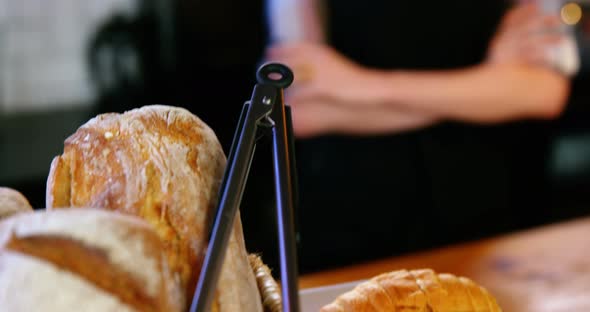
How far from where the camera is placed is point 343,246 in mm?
1943

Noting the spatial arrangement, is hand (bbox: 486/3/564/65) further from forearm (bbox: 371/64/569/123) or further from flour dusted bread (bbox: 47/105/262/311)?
flour dusted bread (bbox: 47/105/262/311)

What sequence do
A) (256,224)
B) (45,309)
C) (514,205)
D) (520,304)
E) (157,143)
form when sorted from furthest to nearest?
1. (514,205)
2. (256,224)
3. (520,304)
4. (157,143)
5. (45,309)

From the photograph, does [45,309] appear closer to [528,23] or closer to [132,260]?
[132,260]

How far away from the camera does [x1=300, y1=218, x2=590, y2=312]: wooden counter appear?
0.82 meters

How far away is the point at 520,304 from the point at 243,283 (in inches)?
15.2

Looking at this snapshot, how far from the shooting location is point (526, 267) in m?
1.04

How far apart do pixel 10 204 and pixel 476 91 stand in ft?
5.36

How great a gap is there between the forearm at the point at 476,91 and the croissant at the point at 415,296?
1313 mm

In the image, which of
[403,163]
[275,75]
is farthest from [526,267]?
[403,163]

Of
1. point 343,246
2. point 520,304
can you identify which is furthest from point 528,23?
point 520,304

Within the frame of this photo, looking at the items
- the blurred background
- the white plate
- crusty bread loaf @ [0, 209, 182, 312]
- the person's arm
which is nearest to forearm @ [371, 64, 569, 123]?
the person's arm

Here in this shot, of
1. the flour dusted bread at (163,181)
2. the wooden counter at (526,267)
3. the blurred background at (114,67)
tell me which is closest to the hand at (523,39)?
the blurred background at (114,67)

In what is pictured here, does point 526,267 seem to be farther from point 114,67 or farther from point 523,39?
point 114,67

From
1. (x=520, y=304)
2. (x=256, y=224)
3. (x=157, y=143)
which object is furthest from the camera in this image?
(x=256, y=224)
